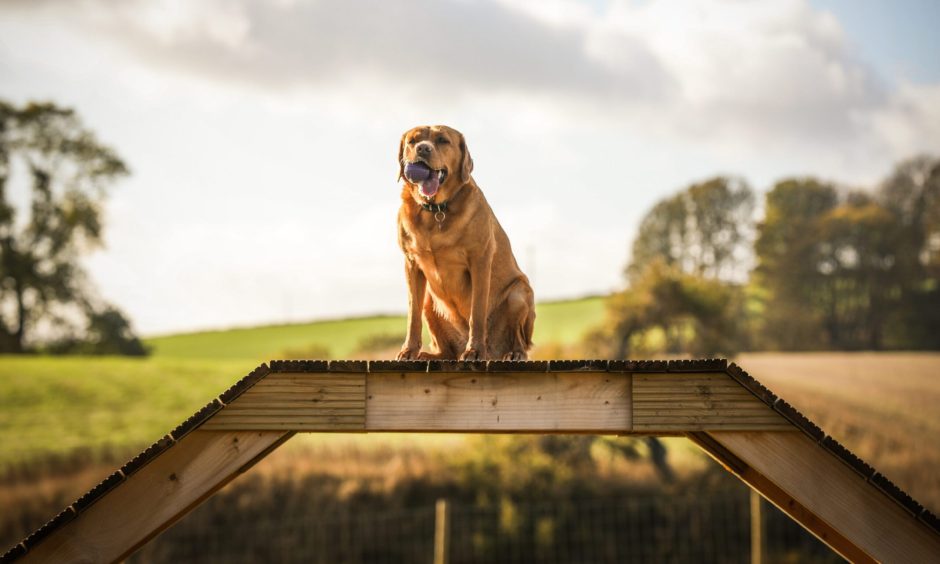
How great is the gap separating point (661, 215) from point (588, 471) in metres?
22.6

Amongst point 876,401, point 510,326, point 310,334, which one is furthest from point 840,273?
point 510,326

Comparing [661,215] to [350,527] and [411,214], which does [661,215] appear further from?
[411,214]

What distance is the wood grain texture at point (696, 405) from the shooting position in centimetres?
446

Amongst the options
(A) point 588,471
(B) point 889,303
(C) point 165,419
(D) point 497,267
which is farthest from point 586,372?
(B) point 889,303

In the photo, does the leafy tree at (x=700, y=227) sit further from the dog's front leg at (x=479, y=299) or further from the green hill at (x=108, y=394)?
the dog's front leg at (x=479, y=299)

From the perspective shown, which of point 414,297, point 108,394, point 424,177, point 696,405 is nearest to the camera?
point 696,405

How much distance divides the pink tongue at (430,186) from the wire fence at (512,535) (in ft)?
41.2

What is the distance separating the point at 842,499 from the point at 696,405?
75cm

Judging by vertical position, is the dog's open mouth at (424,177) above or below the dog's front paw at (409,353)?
above

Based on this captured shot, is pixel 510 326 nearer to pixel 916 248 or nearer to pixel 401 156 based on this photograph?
pixel 401 156

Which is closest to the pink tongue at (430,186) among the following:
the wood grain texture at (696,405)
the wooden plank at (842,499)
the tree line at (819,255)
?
the wood grain texture at (696,405)

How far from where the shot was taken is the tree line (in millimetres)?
38000

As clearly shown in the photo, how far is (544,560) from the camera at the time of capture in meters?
17.2

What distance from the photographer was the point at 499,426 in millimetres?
4574
